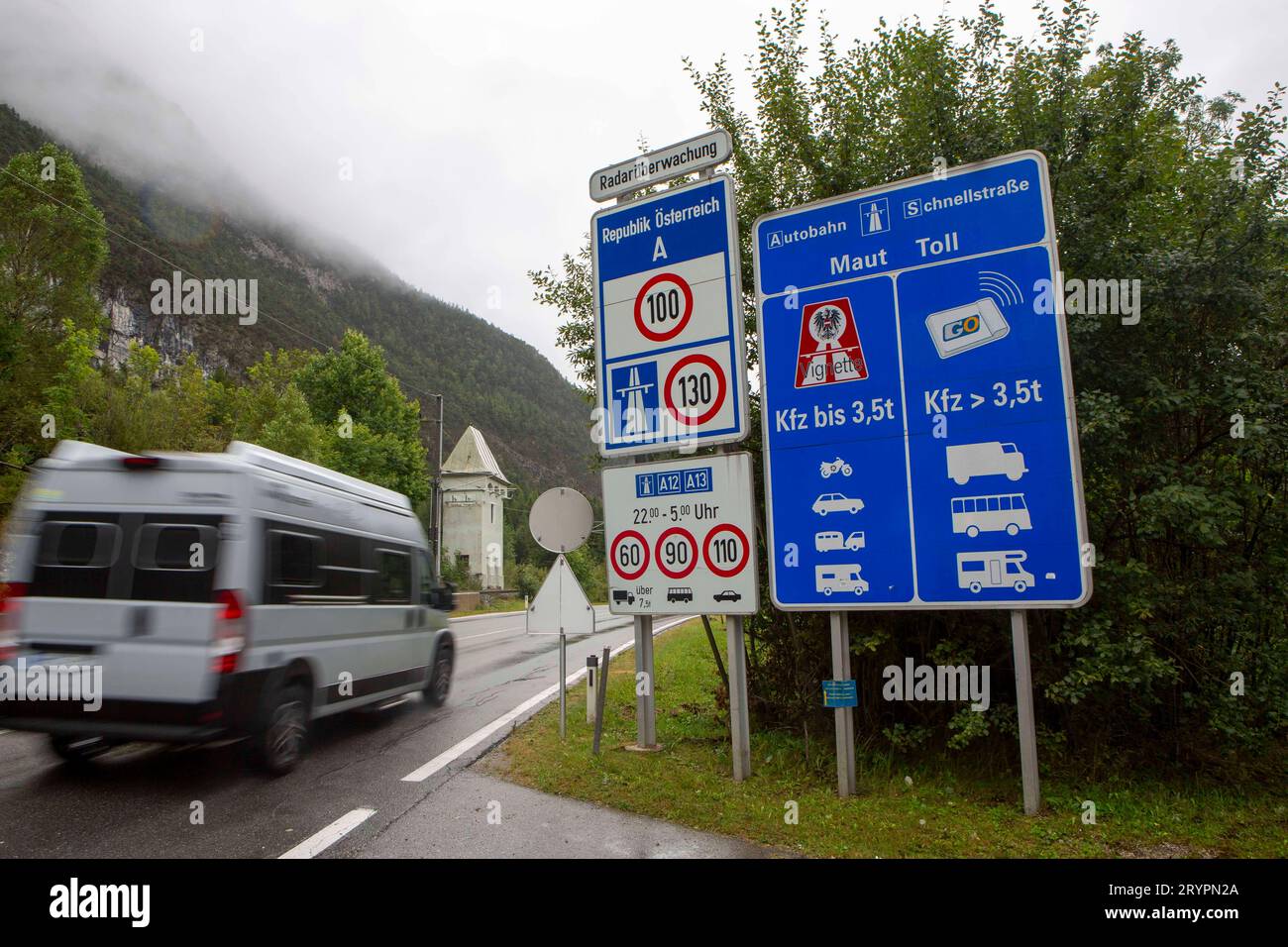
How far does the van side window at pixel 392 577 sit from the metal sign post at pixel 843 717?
4816 mm

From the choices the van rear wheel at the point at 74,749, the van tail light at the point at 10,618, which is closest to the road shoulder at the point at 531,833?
the van rear wheel at the point at 74,749

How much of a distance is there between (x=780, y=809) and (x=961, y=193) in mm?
4631

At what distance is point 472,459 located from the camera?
63.9 meters

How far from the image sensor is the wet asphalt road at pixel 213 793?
14.9 ft

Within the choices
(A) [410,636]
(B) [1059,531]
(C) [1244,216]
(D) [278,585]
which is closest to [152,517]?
(D) [278,585]

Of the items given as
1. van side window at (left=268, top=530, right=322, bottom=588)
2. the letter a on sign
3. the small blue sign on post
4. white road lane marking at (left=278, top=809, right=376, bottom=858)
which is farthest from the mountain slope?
white road lane marking at (left=278, top=809, right=376, bottom=858)

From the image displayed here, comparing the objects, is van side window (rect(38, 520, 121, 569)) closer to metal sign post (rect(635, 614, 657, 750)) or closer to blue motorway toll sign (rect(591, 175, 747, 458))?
blue motorway toll sign (rect(591, 175, 747, 458))

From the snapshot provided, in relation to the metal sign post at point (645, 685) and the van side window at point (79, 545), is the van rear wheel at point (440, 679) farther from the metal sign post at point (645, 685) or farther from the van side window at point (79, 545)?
the van side window at point (79, 545)

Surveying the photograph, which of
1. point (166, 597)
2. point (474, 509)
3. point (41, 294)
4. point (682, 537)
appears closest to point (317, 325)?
point (474, 509)

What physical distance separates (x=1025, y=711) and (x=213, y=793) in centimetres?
578

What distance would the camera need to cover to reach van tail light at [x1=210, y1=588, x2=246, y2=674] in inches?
218

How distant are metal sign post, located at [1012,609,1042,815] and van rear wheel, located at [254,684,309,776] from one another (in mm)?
5514

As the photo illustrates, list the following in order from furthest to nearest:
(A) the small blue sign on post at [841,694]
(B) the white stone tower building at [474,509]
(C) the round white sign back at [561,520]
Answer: (B) the white stone tower building at [474,509]
(C) the round white sign back at [561,520]
(A) the small blue sign on post at [841,694]

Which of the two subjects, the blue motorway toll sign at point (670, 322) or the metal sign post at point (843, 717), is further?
the blue motorway toll sign at point (670, 322)
